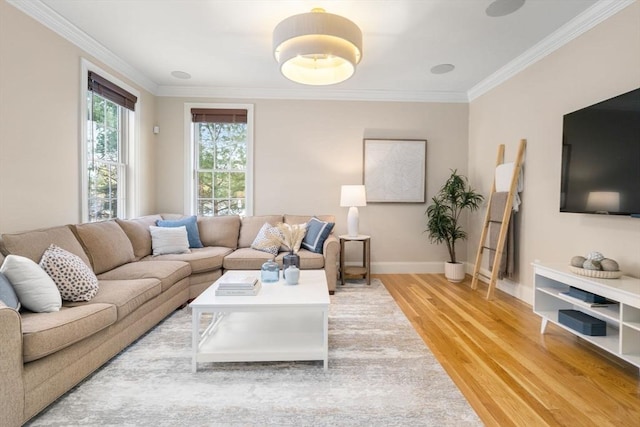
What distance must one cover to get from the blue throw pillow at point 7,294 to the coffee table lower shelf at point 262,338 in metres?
0.93

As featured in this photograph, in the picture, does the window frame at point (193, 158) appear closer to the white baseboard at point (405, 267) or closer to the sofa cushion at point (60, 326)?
the white baseboard at point (405, 267)

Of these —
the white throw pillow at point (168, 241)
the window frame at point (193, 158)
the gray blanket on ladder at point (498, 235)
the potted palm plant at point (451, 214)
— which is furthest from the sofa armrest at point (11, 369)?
the potted palm plant at point (451, 214)

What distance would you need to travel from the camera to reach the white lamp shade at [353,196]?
418cm

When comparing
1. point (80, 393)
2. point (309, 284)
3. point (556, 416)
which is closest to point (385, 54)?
point (309, 284)

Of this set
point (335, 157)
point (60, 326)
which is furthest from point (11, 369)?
point (335, 157)

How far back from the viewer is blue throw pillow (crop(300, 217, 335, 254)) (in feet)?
12.7

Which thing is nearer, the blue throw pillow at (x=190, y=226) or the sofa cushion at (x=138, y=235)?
the sofa cushion at (x=138, y=235)

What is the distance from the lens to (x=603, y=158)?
7.87ft

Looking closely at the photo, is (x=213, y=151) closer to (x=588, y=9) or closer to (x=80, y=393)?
(x=80, y=393)

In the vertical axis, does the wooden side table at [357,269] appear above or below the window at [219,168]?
below

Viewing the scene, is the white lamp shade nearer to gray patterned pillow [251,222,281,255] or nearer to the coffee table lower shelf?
gray patterned pillow [251,222,281,255]

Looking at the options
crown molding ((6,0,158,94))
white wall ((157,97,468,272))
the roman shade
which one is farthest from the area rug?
crown molding ((6,0,158,94))

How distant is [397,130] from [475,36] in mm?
1786

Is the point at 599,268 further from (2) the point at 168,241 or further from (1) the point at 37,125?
(1) the point at 37,125
